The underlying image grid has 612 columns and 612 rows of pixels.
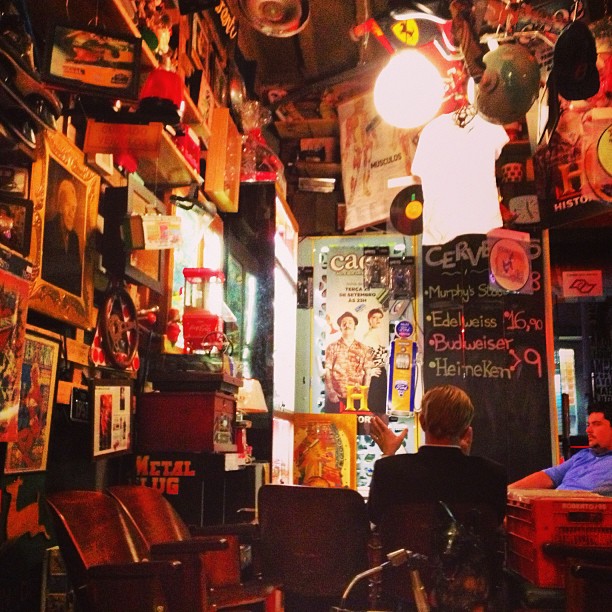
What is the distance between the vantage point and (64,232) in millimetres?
3047

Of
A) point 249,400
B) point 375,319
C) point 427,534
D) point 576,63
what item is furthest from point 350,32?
point 427,534

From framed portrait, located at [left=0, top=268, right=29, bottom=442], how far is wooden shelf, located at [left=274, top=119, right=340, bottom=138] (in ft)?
18.5

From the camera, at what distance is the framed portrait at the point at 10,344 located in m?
2.22

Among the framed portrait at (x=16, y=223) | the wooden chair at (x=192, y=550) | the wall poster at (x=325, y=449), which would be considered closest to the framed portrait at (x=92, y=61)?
the framed portrait at (x=16, y=223)

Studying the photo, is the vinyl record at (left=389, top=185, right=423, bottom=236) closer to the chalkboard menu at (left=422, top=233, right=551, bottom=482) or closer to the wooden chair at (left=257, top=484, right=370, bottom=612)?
the chalkboard menu at (left=422, top=233, right=551, bottom=482)

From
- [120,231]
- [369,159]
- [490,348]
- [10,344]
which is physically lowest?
[10,344]

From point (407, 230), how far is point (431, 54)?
4.59ft

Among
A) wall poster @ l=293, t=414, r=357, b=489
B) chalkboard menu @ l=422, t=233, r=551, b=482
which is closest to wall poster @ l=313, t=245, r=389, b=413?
wall poster @ l=293, t=414, r=357, b=489

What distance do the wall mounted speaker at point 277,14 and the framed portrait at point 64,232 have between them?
53.2 inches

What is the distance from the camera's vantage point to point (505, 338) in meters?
7.03

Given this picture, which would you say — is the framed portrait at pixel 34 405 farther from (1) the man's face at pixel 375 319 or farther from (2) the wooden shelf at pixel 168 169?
(1) the man's face at pixel 375 319

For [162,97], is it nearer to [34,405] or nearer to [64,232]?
[64,232]

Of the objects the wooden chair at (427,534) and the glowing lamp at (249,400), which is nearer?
the wooden chair at (427,534)

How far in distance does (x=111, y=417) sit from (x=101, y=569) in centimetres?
116
